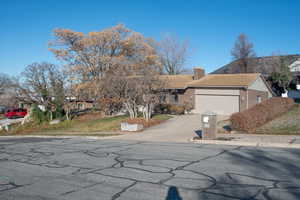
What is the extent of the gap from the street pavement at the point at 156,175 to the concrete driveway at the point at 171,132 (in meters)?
4.80

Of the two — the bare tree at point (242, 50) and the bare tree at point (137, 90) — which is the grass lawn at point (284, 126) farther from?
the bare tree at point (242, 50)

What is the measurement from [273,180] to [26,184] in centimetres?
588

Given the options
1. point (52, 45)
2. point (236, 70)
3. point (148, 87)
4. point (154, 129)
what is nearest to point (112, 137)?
point (154, 129)

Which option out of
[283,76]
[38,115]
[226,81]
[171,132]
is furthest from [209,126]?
[283,76]

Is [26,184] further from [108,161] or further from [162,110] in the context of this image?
[162,110]

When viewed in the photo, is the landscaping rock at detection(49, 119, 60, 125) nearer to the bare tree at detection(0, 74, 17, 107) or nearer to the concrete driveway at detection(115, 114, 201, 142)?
the bare tree at detection(0, 74, 17, 107)

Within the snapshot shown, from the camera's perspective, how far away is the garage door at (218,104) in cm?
2726

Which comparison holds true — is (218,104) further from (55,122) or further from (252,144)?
(55,122)

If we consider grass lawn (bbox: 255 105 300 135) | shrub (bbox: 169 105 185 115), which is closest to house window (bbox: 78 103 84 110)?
shrub (bbox: 169 105 185 115)

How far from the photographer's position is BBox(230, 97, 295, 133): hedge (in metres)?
16.1

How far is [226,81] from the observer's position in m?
28.6

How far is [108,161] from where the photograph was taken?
32.6ft

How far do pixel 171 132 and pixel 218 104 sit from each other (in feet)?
36.1

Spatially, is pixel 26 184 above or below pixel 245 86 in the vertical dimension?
below
